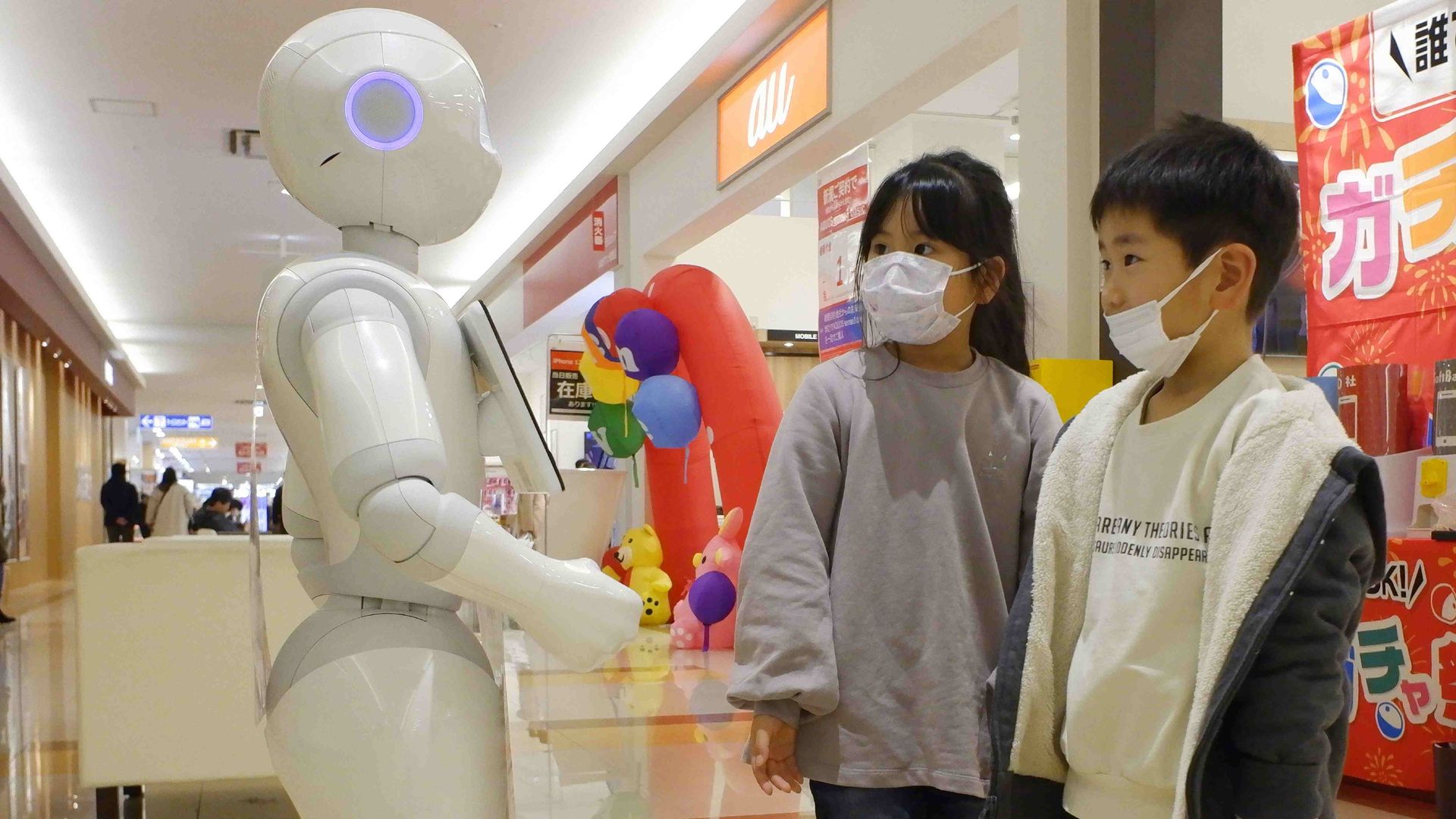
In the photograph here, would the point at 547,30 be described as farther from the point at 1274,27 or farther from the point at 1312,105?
the point at 1312,105

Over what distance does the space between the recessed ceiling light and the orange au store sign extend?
152 inches

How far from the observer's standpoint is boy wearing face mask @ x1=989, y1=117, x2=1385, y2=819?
0.96m

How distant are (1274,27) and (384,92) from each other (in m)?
3.96

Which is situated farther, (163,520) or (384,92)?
(163,520)

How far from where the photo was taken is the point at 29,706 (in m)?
5.38

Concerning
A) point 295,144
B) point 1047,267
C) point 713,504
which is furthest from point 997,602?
point 713,504

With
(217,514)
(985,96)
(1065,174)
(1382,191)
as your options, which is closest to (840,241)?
(1065,174)

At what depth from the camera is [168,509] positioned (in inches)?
533

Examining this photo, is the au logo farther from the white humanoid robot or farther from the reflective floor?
the white humanoid robot

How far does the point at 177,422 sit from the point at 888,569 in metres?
28.3

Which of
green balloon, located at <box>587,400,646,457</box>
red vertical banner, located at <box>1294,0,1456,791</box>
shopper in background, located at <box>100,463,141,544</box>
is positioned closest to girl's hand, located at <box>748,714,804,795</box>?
red vertical banner, located at <box>1294,0,1456,791</box>

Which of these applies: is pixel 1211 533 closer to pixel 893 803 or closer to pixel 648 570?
pixel 893 803

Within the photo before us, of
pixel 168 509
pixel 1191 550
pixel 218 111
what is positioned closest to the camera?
pixel 1191 550

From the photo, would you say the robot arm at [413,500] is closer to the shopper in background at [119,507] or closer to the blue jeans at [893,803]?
the blue jeans at [893,803]
